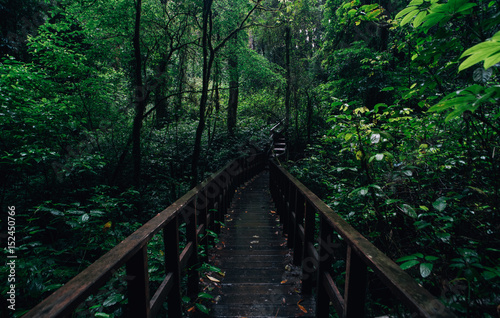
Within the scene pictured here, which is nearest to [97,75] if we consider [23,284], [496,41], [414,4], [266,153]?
[23,284]

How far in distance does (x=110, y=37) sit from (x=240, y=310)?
742cm

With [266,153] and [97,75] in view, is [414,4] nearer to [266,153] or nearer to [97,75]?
[97,75]

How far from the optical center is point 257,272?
139 inches

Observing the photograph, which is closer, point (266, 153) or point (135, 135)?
point (135, 135)

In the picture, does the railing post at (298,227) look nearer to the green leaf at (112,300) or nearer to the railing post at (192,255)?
the railing post at (192,255)

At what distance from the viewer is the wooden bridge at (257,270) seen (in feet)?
3.40

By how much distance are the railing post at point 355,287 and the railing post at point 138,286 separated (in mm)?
1294

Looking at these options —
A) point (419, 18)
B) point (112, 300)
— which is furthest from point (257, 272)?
point (419, 18)

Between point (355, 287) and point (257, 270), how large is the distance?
7.46 ft

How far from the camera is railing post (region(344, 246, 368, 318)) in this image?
1.52 m

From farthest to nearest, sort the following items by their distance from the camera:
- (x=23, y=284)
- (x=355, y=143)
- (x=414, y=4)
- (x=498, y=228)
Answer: (x=355, y=143)
(x=23, y=284)
(x=498, y=228)
(x=414, y=4)

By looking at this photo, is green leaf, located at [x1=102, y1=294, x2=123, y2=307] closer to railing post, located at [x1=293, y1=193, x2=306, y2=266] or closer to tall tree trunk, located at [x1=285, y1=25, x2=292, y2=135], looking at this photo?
railing post, located at [x1=293, y1=193, x2=306, y2=266]

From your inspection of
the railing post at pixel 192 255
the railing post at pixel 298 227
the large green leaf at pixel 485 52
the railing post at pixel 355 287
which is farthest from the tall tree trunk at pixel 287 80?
the large green leaf at pixel 485 52

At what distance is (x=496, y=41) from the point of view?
91 cm
